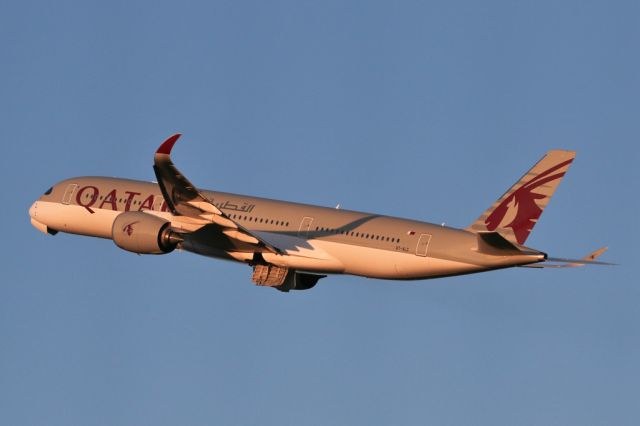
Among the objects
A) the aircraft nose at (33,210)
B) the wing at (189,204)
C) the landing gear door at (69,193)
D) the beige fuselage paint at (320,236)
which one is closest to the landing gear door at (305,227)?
the beige fuselage paint at (320,236)

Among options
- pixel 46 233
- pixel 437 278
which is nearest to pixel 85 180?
pixel 46 233

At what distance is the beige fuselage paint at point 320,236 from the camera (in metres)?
53.8

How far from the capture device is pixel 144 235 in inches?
2195

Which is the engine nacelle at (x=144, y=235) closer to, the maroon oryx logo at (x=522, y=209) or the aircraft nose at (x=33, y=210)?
the aircraft nose at (x=33, y=210)

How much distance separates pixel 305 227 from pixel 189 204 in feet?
18.1

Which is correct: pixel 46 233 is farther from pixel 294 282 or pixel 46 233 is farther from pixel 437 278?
pixel 437 278

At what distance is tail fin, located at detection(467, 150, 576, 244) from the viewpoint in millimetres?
53406

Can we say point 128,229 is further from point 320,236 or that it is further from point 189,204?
point 320,236

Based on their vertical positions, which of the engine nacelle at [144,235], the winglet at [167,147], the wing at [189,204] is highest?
the winglet at [167,147]

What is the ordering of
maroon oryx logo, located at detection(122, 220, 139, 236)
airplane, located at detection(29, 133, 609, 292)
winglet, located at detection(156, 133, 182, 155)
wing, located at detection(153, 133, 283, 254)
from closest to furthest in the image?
winglet, located at detection(156, 133, 182, 155) < wing, located at detection(153, 133, 283, 254) < airplane, located at detection(29, 133, 609, 292) < maroon oryx logo, located at detection(122, 220, 139, 236)

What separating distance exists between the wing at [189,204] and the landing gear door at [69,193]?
997 cm

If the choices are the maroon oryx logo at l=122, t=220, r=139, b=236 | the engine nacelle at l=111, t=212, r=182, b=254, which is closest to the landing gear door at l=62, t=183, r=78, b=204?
the engine nacelle at l=111, t=212, r=182, b=254

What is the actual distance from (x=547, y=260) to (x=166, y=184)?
51.0 feet

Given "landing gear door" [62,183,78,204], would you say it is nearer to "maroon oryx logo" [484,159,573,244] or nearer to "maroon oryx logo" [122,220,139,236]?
"maroon oryx logo" [122,220,139,236]
